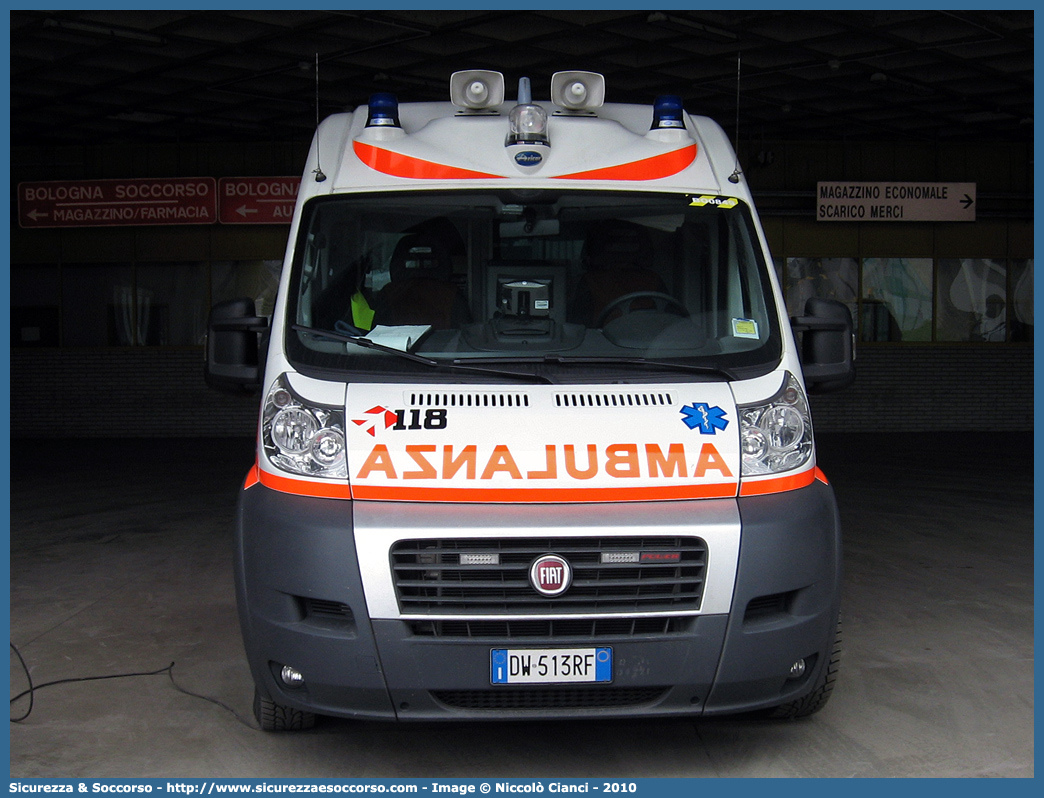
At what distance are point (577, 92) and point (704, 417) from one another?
1.81 meters

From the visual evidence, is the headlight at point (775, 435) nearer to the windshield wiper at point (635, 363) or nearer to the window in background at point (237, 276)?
the windshield wiper at point (635, 363)

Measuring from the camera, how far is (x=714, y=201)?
4.26 metres

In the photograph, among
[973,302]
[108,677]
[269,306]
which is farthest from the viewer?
[973,302]

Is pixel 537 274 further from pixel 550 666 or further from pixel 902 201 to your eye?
pixel 902 201

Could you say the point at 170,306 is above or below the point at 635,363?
above

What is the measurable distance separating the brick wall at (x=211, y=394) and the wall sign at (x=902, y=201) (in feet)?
7.20

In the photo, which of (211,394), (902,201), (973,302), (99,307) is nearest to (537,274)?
(902,201)

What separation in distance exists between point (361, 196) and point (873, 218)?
44.7ft

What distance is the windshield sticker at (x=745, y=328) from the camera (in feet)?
12.8

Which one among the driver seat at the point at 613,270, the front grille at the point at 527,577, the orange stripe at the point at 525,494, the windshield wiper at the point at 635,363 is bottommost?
the front grille at the point at 527,577

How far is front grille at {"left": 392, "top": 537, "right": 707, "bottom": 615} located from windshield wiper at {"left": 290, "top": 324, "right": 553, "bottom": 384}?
0.63m

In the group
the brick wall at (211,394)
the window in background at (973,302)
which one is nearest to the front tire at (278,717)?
the brick wall at (211,394)

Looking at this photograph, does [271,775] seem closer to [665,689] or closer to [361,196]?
[665,689]

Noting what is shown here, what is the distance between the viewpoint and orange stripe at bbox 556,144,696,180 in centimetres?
424
